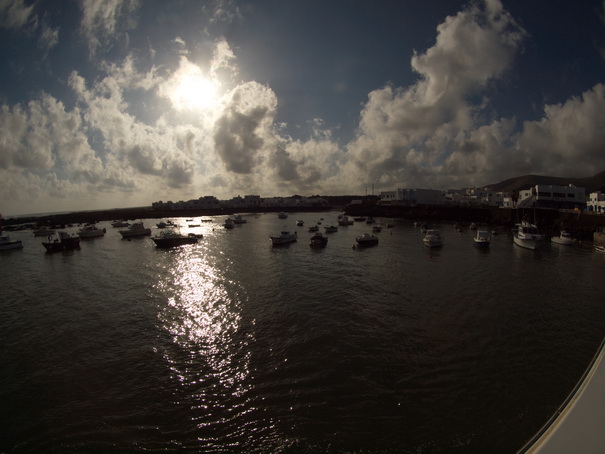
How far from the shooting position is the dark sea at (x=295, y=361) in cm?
1075

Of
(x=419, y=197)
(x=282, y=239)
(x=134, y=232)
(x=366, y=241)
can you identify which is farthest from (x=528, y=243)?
(x=419, y=197)

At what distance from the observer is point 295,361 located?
15.3 meters

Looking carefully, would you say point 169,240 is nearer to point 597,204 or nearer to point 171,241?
point 171,241

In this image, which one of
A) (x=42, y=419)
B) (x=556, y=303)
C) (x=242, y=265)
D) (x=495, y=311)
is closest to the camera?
(x=42, y=419)

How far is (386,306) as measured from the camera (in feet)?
75.6

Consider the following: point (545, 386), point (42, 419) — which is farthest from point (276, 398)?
point (545, 386)

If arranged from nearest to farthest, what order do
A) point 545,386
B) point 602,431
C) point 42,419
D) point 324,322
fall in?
point 602,431
point 42,419
point 545,386
point 324,322

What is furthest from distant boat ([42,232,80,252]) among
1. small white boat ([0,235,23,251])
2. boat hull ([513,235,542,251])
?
boat hull ([513,235,542,251])

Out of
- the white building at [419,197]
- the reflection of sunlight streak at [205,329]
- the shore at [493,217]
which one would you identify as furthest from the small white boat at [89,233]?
the white building at [419,197]

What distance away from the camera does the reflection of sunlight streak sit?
1429cm

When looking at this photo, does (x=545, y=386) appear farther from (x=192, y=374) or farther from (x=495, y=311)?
(x=192, y=374)

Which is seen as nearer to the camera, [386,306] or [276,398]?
[276,398]

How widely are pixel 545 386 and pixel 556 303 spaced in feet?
47.9

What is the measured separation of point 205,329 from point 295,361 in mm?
7827
